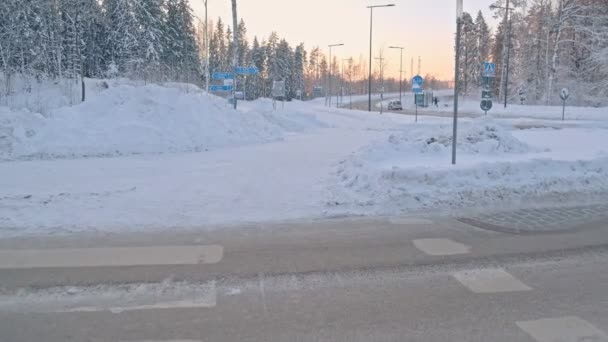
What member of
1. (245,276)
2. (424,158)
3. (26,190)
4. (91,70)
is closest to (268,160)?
(424,158)

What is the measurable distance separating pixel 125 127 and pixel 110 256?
433 inches

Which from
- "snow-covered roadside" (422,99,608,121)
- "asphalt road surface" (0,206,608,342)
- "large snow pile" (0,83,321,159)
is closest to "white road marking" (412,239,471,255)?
"asphalt road surface" (0,206,608,342)

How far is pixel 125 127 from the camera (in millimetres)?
15625

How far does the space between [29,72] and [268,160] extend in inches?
1347

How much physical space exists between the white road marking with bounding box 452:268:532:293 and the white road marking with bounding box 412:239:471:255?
0.66m

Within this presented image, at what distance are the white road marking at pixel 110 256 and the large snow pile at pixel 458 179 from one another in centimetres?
324

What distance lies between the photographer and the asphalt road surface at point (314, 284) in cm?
378

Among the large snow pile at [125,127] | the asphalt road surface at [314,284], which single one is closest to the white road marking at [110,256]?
the asphalt road surface at [314,284]

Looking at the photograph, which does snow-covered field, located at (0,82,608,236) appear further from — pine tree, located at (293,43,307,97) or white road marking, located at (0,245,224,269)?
pine tree, located at (293,43,307,97)

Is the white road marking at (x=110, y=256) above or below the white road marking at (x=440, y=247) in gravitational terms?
below

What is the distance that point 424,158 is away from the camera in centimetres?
1146

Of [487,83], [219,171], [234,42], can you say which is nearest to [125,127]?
[219,171]

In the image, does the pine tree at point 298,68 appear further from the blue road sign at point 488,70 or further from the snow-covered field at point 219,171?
the blue road sign at point 488,70

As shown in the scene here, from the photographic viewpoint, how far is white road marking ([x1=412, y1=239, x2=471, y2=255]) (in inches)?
227
